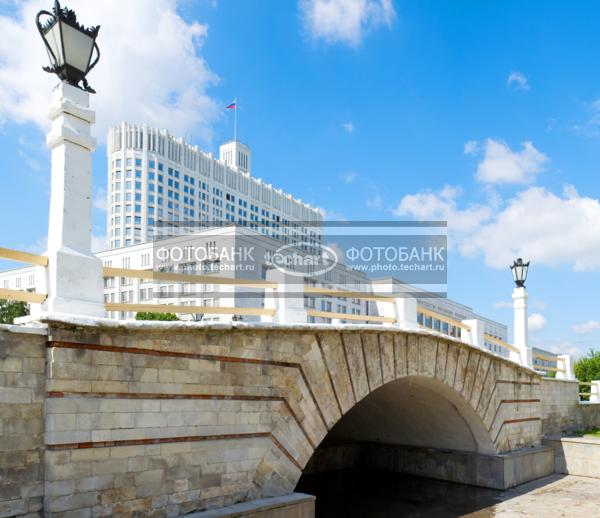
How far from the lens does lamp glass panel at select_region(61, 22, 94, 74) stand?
5898 mm

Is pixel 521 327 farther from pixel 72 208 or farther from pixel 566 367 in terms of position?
pixel 72 208

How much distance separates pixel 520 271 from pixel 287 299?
976 cm

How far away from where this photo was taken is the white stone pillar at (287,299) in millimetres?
8289

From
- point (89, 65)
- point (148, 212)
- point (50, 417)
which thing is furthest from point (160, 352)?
point (148, 212)

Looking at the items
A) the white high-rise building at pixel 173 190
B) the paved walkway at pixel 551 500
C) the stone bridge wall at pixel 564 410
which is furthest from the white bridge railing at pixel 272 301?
the white high-rise building at pixel 173 190

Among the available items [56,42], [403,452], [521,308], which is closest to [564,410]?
[521,308]

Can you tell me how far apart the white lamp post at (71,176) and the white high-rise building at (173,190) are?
244 ft

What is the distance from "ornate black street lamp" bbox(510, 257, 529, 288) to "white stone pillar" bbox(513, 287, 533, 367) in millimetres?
173

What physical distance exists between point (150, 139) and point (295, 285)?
276ft

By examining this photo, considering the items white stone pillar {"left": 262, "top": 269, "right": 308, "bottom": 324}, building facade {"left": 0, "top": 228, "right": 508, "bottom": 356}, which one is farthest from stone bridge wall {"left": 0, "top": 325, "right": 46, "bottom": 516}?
building facade {"left": 0, "top": 228, "right": 508, "bottom": 356}

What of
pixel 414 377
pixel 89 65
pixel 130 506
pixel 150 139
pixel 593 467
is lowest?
pixel 593 467

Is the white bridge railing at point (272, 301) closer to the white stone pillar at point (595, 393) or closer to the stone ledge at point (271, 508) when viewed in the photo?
the stone ledge at point (271, 508)

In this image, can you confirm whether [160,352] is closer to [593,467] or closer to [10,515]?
[10,515]

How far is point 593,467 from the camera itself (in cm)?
1521
